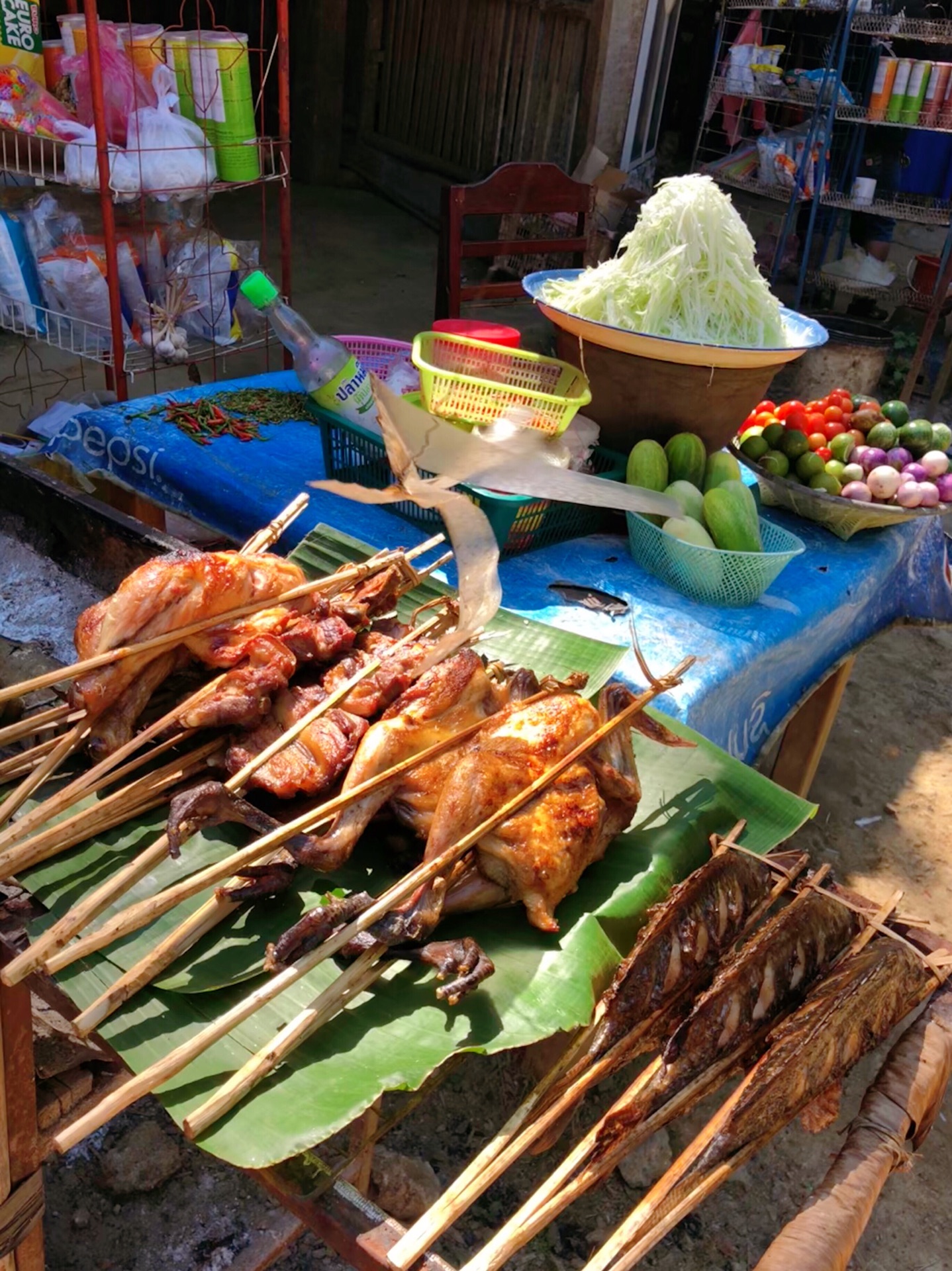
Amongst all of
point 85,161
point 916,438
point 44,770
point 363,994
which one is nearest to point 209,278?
point 85,161

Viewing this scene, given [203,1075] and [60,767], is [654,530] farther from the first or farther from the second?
[203,1075]

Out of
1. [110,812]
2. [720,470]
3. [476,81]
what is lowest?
[110,812]

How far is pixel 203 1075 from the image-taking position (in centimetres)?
162

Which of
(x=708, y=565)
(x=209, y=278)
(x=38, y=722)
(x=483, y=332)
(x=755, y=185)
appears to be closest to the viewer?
(x=38, y=722)

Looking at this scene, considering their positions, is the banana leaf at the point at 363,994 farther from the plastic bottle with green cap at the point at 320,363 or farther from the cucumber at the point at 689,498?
the plastic bottle with green cap at the point at 320,363

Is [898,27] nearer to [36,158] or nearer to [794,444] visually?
[794,444]

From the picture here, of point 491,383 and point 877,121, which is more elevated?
point 877,121

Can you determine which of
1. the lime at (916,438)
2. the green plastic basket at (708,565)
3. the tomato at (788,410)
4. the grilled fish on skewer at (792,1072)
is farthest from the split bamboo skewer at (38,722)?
the lime at (916,438)

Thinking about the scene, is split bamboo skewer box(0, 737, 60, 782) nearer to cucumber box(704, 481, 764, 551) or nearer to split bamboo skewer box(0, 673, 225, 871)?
split bamboo skewer box(0, 673, 225, 871)

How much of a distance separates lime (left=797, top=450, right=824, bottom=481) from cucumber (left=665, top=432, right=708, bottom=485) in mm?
505

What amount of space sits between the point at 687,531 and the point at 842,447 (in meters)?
1.07

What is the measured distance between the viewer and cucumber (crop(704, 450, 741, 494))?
349 cm

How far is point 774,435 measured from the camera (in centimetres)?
391

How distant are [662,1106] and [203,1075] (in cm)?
77
